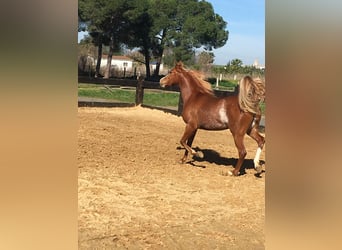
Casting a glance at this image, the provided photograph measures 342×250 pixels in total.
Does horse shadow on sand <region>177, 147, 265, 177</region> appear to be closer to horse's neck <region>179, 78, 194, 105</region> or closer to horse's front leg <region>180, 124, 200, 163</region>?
horse's front leg <region>180, 124, 200, 163</region>

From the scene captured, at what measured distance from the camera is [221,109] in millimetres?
5727

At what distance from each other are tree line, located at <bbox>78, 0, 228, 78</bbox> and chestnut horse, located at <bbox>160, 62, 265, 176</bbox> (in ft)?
71.3

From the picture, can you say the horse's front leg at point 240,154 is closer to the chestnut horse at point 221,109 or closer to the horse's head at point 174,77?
the chestnut horse at point 221,109

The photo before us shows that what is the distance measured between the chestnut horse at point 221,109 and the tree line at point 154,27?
21.7 m

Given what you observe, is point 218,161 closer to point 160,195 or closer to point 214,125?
point 214,125

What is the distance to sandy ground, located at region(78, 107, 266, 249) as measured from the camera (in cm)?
295

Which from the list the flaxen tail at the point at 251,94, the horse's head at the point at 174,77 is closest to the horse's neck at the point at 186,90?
the horse's head at the point at 174,77

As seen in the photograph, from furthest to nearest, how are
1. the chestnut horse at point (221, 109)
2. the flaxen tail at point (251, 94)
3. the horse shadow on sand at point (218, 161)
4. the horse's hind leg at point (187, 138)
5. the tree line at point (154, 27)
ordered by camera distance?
the tree line at point (154, 27), the horse shadow on sand at point (218, 161), the horse's hind leg at point (187, 138), the chestnut horse at point (221, 109), the flaxen tail at point (251, 94)

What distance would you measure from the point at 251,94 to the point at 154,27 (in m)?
27.7

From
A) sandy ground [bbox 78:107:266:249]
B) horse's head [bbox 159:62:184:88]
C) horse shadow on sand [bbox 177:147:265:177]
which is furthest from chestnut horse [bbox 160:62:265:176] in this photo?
sandy ground [bbox 78:107:266:249]

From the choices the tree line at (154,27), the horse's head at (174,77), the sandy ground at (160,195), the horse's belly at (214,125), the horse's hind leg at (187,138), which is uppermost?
the tree line at (154,27)

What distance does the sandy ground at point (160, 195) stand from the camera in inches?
116

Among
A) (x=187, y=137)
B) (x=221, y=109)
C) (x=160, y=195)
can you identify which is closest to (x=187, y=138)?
(x=187, y=137)
